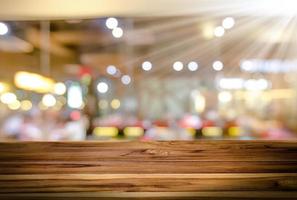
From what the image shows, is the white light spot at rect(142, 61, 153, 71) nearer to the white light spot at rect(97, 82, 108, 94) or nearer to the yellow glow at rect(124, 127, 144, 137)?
the yellow glow at rect(124, 127, 144, 137)

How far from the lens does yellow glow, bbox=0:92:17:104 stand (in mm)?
5218

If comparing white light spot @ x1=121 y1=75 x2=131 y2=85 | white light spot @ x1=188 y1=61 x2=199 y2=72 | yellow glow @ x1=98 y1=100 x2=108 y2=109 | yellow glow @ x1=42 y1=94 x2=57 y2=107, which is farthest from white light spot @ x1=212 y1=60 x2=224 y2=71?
yellow glow @ x1=42 y1=94 x2=57 y2=107

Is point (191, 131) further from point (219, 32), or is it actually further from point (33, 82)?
point (33, 82)

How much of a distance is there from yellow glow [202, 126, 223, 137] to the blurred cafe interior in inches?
0.8

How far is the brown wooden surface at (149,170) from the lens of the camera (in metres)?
1.98

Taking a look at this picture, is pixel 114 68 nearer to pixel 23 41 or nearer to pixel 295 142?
pixel 23 41

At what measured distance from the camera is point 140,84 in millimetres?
6012

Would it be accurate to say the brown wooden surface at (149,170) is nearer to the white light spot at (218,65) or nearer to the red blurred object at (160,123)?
the white light spot at (218,65)

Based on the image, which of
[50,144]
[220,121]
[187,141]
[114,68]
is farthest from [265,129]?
[50,144]

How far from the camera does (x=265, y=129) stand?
15.0 ft

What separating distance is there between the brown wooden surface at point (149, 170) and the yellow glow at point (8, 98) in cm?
341

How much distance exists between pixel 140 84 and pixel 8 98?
193 centimetres

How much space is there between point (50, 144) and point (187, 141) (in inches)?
27.9

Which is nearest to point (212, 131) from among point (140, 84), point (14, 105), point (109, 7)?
point (140, 84)
